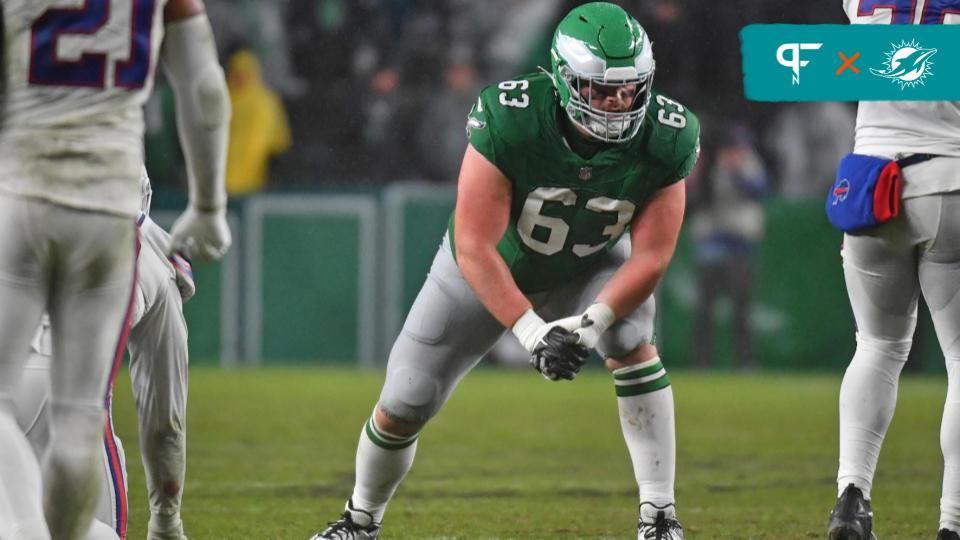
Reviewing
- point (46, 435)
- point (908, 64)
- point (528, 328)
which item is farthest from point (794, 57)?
point (46, 435)

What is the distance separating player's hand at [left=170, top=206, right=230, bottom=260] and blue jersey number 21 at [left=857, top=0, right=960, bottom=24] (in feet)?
7.16

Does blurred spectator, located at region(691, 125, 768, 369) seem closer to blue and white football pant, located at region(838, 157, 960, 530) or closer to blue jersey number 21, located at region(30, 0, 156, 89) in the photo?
blue and white football pant, located at region(838, 157, 960, 530)

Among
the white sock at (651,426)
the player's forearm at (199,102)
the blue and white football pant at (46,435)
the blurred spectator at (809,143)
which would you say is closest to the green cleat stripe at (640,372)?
the white sock at (651,426)

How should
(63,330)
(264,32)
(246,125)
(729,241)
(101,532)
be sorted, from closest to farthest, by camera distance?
1. (63,330)
2. (101,532)
3. (729,241)
4. (246,125)
5. (264,32)

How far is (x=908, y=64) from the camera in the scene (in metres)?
5.52

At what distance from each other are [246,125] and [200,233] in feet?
31.4

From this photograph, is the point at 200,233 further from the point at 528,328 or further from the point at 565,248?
the point at 565,248

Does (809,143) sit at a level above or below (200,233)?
below

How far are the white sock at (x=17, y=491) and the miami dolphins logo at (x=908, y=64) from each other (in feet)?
9.61

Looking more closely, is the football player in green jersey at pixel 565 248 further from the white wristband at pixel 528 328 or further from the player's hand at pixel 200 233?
the player's hand at pixel 200 233

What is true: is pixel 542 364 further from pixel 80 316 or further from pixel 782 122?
pixel 782 122

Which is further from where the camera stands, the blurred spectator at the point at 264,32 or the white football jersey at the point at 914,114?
the blurred spectator at the point at 264,32

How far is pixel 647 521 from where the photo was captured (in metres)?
5.22

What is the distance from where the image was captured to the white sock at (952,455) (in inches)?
198
